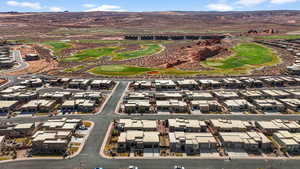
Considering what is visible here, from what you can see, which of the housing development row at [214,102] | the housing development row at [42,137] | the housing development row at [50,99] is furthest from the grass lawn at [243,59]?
the housing development row at [42,137]

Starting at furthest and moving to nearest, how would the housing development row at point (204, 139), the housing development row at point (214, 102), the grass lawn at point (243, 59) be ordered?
1. the grass lawn at point (243, 59)
2. the housing development row at point (214, 102)
3. the housing development row at point (204, 139)

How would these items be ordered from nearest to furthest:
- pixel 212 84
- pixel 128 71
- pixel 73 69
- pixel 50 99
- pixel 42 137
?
pixel 42 137, pixel 50 99, pixel 212 84, pixel 128 71, pixel 73 69

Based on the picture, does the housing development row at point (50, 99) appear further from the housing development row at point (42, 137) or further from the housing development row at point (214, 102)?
the housing development row at point (214, 102)

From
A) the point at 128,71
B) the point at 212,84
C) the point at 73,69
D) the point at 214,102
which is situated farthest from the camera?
the point at 73,69

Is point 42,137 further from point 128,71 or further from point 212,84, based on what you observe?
point 128,71

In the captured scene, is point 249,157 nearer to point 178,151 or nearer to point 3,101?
point 178,151

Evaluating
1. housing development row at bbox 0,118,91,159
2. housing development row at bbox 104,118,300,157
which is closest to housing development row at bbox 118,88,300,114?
housing development row at bbox 104,118,300,157

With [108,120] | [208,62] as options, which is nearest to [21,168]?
[108,120]

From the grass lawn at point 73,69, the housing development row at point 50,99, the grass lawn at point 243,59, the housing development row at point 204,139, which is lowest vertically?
the housing development row at point 204,139

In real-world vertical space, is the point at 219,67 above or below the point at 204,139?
above

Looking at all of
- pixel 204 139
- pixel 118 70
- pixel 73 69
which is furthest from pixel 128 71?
pixel 204 139
